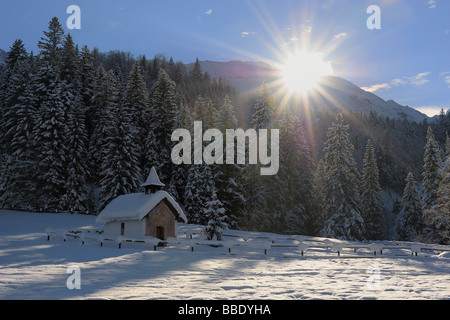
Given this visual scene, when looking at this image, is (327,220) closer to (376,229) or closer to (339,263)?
(376,229)

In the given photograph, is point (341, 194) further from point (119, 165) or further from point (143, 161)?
point (143, 161)

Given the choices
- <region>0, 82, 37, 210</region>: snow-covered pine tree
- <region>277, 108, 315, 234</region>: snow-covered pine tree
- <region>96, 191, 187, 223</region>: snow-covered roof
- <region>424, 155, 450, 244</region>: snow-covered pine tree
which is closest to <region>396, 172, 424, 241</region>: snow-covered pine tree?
<region>424, 155, 450, 244</region>: snow-covered pine tree

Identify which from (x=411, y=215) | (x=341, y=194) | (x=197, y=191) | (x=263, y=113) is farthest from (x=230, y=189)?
(x=411, y=215)

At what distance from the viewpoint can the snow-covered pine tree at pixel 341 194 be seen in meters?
44.7

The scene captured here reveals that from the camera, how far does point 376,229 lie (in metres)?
57.7

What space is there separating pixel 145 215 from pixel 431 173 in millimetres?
36531

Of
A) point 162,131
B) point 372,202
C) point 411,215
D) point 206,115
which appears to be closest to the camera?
point 206,115

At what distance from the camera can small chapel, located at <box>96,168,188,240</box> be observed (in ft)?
102

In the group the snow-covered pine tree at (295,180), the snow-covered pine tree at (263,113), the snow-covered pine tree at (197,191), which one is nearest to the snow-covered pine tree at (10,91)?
the snow-covered pine tree at (197,191)

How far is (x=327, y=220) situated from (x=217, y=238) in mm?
19646

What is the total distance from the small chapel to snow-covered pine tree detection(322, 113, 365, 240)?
20.7 m

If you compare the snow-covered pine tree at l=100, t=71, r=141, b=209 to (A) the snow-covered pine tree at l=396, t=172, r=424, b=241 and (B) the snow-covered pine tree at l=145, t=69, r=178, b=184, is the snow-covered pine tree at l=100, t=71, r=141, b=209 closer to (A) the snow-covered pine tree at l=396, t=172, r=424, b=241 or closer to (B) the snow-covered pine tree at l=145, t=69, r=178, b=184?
(B) the snow-covered pine tree at l=145, t=69, r=178, b=184

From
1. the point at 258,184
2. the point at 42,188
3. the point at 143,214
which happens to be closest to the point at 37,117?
the point at 42,188

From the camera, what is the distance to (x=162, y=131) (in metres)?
54.8
